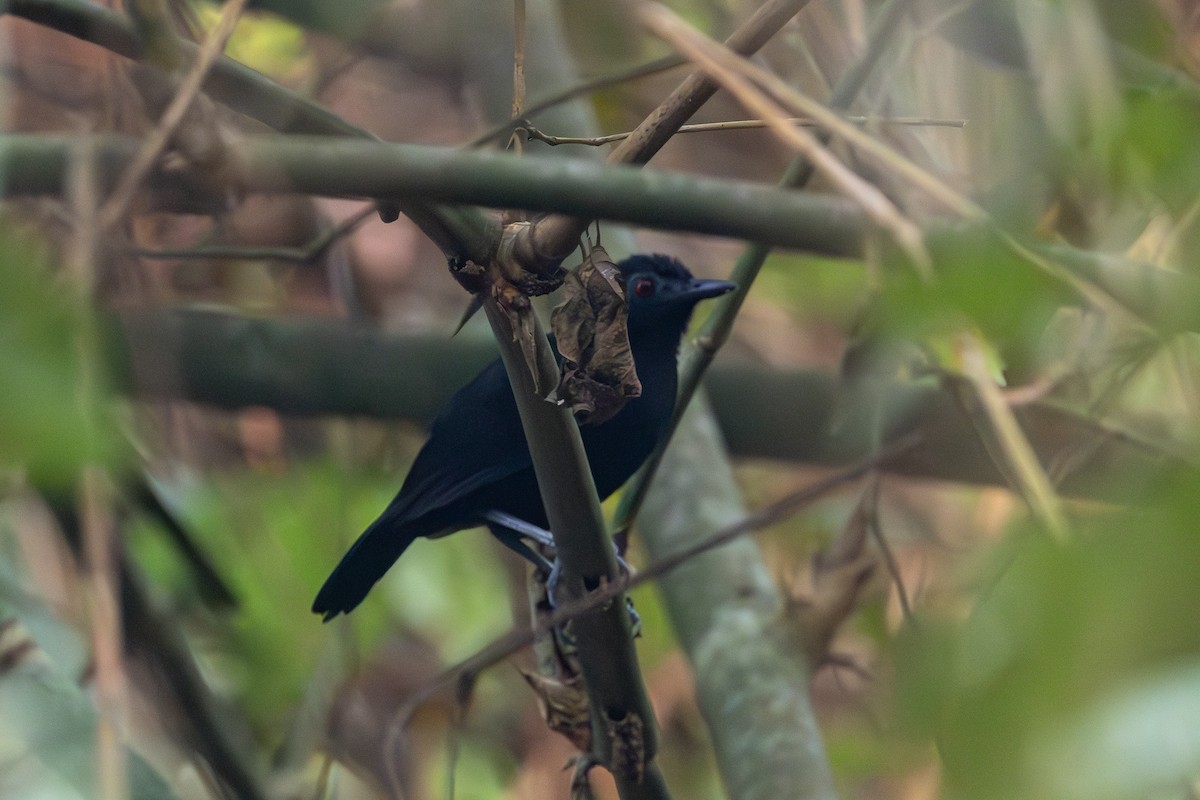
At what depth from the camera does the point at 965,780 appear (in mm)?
715

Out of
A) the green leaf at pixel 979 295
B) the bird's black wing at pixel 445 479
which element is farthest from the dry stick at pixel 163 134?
the bird's black wing at pixel 445 479

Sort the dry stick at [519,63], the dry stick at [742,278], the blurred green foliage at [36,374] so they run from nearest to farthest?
the blurred green foliage at [36,374] → the dry stick at [519,63] → the dry stick at [742,278]

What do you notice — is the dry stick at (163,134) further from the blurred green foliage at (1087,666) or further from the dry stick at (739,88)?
the blurred green foliage at (1087,666)

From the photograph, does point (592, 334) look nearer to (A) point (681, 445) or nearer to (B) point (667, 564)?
(B) point (667, 564)

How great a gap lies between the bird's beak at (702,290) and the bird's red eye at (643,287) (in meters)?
0.10

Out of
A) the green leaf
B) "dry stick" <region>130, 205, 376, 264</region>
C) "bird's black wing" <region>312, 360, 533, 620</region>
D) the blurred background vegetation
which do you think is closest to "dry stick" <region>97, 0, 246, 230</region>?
the blurred background vegetation

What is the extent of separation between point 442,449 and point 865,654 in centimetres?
274

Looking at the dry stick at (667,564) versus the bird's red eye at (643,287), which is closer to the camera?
the dry stick at (667,564)

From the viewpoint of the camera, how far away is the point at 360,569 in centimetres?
324

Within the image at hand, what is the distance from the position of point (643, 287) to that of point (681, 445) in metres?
0.77

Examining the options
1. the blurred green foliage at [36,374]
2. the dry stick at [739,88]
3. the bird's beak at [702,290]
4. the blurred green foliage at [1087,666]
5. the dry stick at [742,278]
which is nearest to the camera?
the blurred green foliage at [1087,666]

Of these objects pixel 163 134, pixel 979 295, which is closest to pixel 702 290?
pixel 163 134

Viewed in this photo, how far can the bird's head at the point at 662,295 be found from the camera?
3.56m

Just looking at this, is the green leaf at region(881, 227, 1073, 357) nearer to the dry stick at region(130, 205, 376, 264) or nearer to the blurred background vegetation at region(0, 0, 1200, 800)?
the blurred background vegetation at region(0, 0, 1200, 800)
